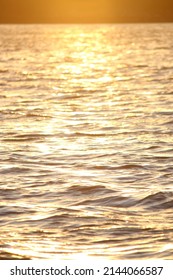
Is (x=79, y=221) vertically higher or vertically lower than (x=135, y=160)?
lower

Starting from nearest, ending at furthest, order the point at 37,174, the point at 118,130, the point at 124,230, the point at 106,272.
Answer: the point at 106,272 < the point at 124,230 < the point at 37,174 < the point at 118,130

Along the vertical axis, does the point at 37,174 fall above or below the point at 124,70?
below

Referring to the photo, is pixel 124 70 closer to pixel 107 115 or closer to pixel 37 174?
pixel 107 115

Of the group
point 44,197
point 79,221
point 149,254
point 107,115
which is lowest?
point 149,254

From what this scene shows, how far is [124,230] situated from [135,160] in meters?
5.35

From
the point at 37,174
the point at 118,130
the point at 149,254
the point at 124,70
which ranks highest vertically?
the point at 124,70

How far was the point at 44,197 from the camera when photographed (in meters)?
14.5

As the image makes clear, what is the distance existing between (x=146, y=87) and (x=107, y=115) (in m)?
11.7

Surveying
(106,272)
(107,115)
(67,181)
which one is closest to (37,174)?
(67,181)

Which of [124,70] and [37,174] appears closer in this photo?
[37,174]

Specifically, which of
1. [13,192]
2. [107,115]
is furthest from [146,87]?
[13,192]

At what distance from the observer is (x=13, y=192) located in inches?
583

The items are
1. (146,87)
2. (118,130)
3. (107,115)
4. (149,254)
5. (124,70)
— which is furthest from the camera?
(124,70)

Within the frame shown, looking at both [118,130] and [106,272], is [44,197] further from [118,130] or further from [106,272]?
[118,130]
